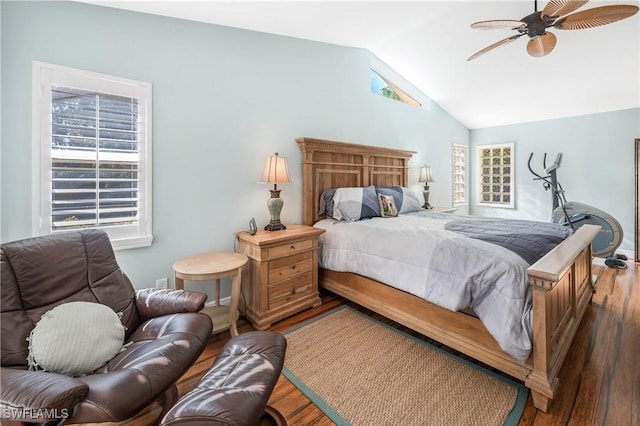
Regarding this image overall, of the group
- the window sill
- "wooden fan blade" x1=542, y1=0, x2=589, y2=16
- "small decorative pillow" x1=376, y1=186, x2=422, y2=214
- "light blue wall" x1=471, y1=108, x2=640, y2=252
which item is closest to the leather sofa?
the window sill

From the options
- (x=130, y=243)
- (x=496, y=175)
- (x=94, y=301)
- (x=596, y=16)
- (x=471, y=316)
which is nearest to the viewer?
(x=94, y=301)

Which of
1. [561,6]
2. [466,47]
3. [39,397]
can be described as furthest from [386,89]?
[39,397]

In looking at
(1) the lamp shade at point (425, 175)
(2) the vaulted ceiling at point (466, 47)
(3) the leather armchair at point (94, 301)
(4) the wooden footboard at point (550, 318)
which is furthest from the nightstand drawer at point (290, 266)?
(1) the lamp shade at point (425, 175)

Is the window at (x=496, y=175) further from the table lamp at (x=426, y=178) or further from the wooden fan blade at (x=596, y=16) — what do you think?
the wooden fan blade at (x=596, y=16)

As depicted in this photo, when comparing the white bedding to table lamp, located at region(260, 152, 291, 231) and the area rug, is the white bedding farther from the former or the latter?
table lamp, located at region(260, 152, 291, 231)

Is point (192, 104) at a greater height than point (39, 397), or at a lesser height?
greater

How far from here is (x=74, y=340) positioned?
4.34 feet

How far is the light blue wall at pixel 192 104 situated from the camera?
185 centimetres

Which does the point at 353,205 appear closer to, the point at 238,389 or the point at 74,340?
the point at 238,389

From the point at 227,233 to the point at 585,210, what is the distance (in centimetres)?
476

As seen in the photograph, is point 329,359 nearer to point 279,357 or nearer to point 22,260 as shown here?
point 279,357

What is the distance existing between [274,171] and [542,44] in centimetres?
253

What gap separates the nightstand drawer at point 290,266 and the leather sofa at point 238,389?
0.96 m

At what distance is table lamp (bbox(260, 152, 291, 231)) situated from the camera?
8.91 ft
